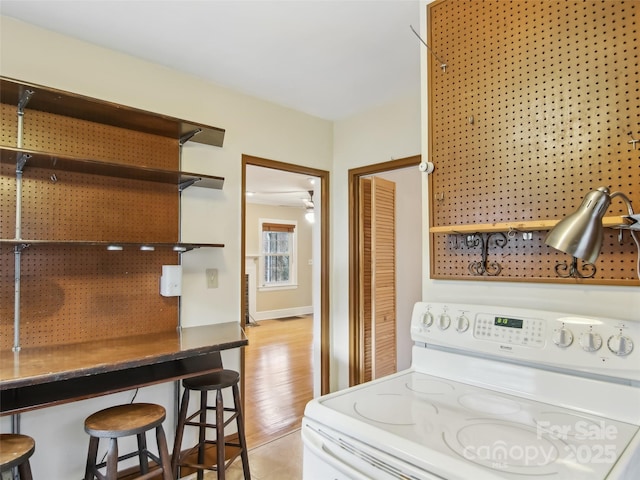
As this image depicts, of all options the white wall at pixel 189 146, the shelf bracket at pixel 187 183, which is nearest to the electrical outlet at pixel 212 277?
the white wall at pixel 189 146

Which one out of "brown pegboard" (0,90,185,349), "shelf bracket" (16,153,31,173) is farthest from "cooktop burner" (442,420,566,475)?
"shelf bracket" (16,153,31,173)

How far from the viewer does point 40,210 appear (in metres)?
1.94

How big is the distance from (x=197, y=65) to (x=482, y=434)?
244 cm

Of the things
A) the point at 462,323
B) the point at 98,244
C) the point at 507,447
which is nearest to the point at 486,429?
the point at 507,447

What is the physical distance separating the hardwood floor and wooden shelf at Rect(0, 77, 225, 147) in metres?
2.14

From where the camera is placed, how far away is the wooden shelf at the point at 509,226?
1.12m

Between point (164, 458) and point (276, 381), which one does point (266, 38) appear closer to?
point (164, 458)

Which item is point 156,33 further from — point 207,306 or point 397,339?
point 397,339

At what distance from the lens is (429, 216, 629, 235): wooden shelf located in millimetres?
1122

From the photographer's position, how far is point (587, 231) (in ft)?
3.17

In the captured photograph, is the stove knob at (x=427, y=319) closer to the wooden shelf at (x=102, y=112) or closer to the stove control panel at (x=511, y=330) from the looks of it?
the stove control panel at (x=511, y=330)

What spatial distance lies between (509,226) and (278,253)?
22.8 ft

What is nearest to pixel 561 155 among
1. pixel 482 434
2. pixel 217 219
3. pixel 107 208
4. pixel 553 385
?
pixel 553 385

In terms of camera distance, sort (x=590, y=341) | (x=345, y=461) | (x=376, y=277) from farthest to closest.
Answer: (x=376, y=277) < (x=590, y=341) < (x=345, y=461)
